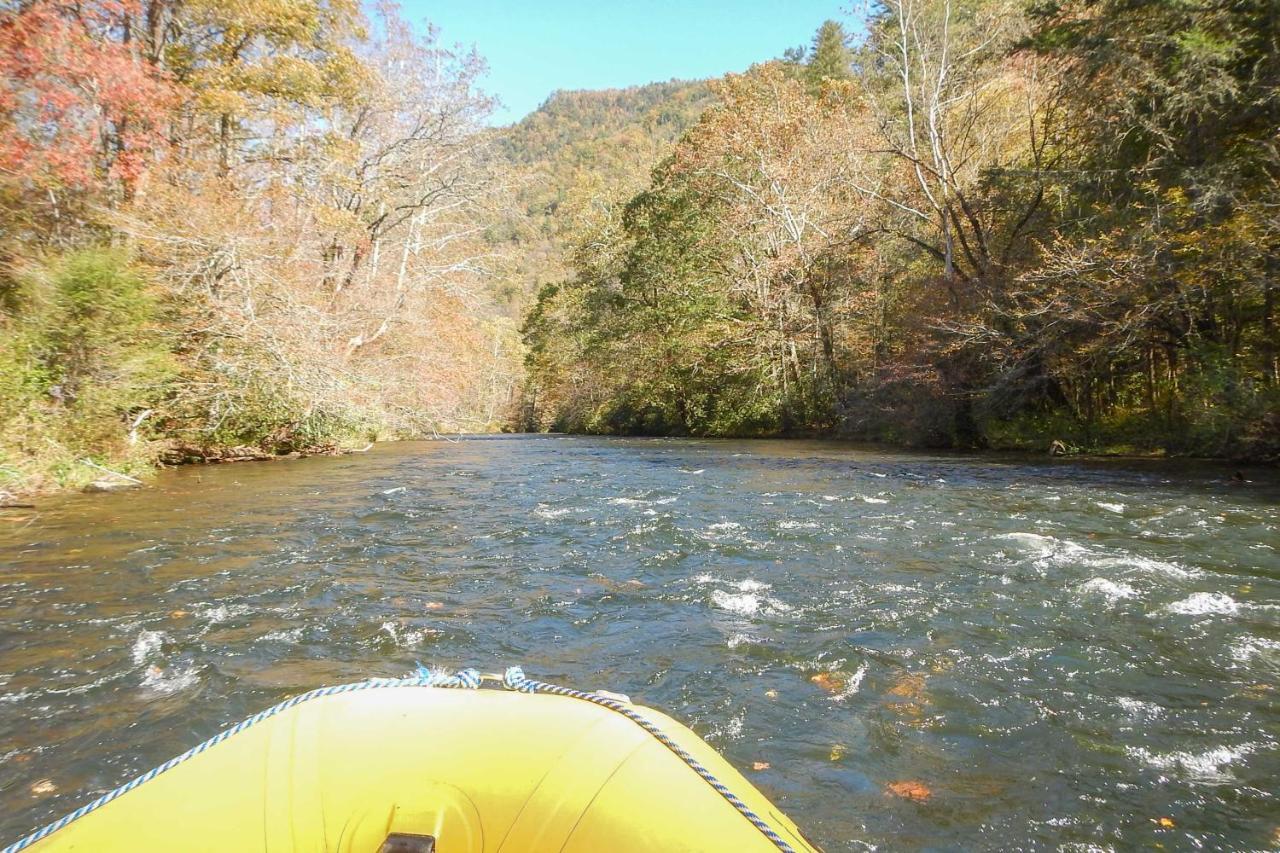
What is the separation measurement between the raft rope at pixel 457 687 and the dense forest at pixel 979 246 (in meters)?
12.3

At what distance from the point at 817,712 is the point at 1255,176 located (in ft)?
42.0

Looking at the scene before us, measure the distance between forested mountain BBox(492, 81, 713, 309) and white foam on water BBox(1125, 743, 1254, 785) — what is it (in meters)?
19.9

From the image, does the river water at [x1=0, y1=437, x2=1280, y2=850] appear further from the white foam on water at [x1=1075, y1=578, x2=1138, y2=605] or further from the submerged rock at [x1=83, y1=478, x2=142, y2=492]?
the submerged rock at [x1=83, y1=478, x2=142, y2=492]

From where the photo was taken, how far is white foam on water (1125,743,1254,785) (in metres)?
2.83

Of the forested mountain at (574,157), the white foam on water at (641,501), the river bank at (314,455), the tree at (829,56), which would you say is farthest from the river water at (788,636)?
the tree at (829,56)

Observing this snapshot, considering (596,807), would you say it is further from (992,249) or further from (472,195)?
(472,195)

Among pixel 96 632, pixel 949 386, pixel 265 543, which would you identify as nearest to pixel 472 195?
pixel 949 386

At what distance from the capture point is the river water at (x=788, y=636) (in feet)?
9.32

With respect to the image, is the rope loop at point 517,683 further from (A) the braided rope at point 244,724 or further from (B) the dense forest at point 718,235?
(B) the dense forest at point 718,235

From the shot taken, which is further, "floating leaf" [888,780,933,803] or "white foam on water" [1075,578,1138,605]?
"white foam on water" [1075,578,1138,605]

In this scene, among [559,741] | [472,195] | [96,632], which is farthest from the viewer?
[472,195]

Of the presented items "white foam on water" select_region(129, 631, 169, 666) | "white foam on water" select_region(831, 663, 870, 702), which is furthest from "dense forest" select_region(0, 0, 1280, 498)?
"white foam on water" select_region(831, 663, 870, 702)

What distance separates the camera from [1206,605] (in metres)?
4.65

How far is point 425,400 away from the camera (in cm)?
1809
